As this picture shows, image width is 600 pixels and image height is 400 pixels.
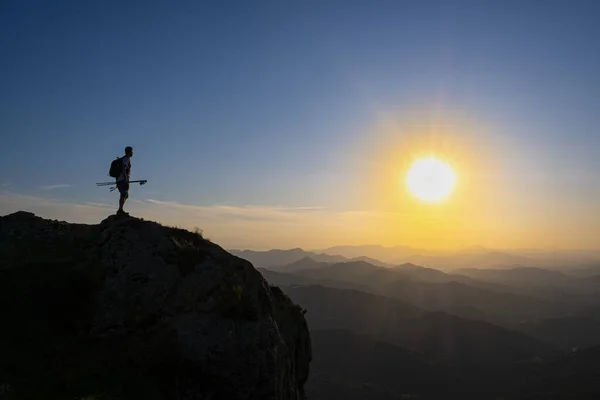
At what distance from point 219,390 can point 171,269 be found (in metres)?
5.02

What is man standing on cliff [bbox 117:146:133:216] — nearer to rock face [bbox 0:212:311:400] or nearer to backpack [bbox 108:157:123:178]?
backpack [bbox 108:157:123:178]

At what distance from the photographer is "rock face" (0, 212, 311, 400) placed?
12.4 m

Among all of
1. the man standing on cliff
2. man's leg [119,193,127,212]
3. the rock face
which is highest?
the man standing on cliff

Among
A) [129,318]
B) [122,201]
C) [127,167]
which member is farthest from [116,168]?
[129,318]

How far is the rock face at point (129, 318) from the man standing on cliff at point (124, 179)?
124cm

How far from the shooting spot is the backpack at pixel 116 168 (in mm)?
18922

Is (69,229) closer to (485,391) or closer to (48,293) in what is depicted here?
(48,293)

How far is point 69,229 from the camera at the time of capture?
18.9m

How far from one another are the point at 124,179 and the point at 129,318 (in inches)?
275

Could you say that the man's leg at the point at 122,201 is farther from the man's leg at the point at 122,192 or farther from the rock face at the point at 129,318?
the rock face at the point at 129,318

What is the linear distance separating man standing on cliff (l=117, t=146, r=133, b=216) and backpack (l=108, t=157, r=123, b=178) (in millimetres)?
84

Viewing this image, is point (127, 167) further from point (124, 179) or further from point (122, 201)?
point (122, 201)

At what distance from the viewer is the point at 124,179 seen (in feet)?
62.7

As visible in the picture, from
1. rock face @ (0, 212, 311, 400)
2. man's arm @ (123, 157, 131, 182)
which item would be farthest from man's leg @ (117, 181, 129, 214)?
rock face @ (0, 212, 311, 400)
